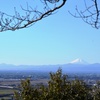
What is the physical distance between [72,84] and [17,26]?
6914 mm

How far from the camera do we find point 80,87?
11.3 metres

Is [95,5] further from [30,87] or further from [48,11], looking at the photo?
[30,87]

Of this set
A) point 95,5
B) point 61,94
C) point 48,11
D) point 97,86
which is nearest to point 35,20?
point 48,11

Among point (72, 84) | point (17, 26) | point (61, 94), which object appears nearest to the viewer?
point (17, 26)

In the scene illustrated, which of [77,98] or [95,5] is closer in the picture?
[95,5]

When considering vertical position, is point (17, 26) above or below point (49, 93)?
above

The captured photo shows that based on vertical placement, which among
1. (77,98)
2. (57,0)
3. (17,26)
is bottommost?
(77,98)

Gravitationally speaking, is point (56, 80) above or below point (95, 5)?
below

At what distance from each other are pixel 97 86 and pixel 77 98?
4.06 meters

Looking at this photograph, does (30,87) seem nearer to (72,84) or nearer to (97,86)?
(72,84)

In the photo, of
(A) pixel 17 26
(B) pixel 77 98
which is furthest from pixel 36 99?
(A) pixel 17 26

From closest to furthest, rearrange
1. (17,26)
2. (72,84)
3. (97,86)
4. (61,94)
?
(17,26) → (61,94) → (72,84) → (97,86)

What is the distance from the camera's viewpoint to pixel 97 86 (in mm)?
14508

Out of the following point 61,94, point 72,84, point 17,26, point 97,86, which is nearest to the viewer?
point 17,26
